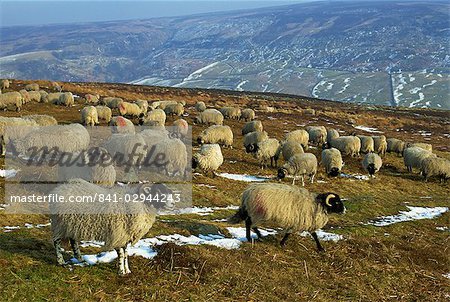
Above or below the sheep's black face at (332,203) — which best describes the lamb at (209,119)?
below

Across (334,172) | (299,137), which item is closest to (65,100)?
(299,137)

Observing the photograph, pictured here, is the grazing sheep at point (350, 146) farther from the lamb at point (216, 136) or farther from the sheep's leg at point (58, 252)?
the sheep's leg at point (58, 252)

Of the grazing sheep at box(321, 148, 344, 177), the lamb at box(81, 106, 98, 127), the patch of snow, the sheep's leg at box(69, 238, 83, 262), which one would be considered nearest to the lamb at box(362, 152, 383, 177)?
the grazing sheep at box(321, 148, 344, 177)

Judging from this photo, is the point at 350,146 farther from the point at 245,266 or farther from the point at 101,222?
the point at 101,222

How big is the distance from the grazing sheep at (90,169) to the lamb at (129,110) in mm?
24891

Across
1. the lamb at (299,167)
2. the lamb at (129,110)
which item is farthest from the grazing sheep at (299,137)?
the lamb at (129,110)

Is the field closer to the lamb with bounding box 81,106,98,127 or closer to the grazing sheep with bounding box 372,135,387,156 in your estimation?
the lamb with bounding box 81,106,98,127

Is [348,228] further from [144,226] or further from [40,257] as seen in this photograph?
[40,257]

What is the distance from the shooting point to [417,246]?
16.3 meters

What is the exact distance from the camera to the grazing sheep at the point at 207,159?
24.0 metres

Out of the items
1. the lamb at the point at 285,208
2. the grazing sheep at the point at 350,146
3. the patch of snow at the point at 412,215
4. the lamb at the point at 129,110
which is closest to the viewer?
the lamb at the point at 285,208

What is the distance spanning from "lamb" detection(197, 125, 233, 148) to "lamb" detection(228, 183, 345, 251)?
61.2 ft

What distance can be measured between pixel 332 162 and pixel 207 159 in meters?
10.0

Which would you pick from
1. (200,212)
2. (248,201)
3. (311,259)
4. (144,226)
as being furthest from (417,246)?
(144,226)
